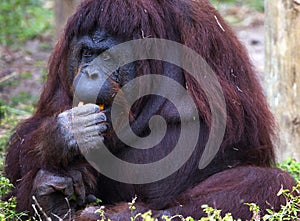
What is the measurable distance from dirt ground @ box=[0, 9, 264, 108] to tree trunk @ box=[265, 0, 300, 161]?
3.30 feet

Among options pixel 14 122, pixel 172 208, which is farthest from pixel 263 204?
pixel 14 122

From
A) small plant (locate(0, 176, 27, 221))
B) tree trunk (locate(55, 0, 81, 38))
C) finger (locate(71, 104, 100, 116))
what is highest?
tree trunk (locate(55, 0, 81, 38))

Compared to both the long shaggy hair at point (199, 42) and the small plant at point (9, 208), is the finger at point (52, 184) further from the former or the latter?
the long shaggy hair at point (199, 42)

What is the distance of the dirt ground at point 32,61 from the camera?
7156 mm

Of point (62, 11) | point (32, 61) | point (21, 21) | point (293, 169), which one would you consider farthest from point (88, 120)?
point (21, 21)

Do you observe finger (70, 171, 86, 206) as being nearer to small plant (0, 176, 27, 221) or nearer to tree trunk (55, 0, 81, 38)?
small plant (0, 176, 27, 221)

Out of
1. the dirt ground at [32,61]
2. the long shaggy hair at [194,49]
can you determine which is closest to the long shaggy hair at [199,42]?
the long shaggy hair at [194,49]

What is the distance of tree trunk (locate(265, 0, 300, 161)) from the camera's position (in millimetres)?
5016

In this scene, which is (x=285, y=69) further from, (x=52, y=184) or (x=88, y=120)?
(x=52, y=184)

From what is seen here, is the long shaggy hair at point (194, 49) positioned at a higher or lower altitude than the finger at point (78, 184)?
higher

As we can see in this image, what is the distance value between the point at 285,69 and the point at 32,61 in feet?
12.2

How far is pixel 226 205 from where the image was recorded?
3.62 m

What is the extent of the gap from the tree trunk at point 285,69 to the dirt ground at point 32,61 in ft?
3.30

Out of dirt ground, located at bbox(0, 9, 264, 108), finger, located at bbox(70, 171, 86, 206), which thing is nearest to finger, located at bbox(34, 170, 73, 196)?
finger, located at bbox(70, 171, 86, 206)
